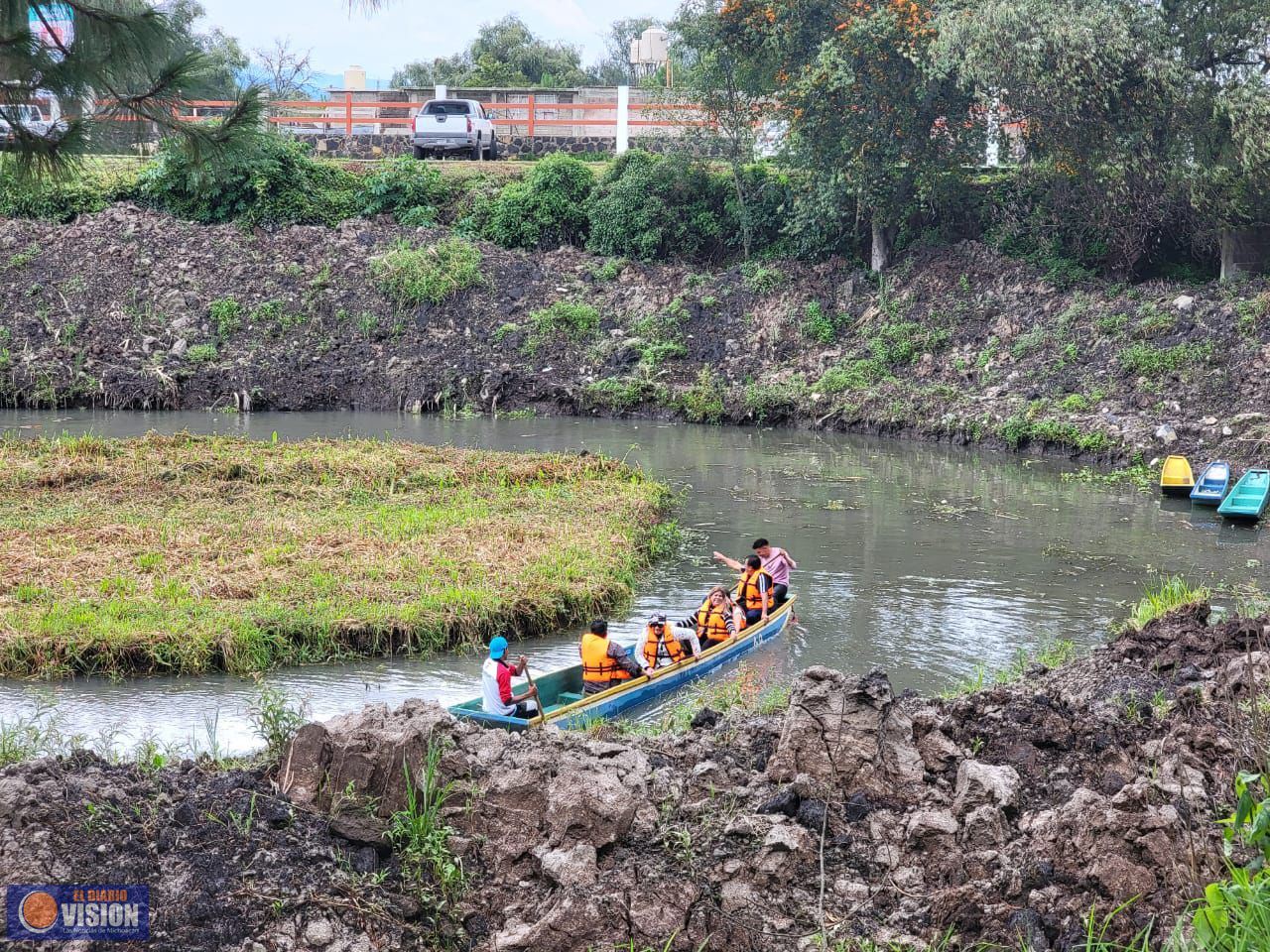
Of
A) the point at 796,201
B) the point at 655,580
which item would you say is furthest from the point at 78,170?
the point at 796,201

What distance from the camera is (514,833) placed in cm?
650

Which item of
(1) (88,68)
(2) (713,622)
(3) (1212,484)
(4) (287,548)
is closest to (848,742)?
(2) (713,622)

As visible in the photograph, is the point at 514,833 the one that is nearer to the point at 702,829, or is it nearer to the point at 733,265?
the point at 702,829

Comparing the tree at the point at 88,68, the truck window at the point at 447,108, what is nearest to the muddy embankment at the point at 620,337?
the truck window at the point at 447,108

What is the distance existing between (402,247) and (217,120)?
83.9 feet

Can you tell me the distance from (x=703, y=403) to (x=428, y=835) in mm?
22822

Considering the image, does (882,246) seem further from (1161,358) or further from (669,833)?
(669,833)

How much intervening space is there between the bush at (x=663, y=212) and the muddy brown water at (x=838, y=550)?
757cm

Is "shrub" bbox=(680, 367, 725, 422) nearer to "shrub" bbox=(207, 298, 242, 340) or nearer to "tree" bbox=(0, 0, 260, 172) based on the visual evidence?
"shrub" bbox=(207, 298, 242, 340)

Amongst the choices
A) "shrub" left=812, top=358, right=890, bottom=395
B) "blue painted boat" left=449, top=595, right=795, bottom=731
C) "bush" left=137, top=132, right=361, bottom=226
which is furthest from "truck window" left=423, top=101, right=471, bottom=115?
"blue painted boat" left=449, top=595, right=795, bottom=731

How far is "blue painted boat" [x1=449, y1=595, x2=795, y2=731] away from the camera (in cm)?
948

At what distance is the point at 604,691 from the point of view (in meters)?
10.1

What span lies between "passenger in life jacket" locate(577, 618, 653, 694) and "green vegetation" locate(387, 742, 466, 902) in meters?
3.75

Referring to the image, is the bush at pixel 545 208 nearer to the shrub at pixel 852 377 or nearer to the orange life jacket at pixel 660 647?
the shrub at pixel 852 377
